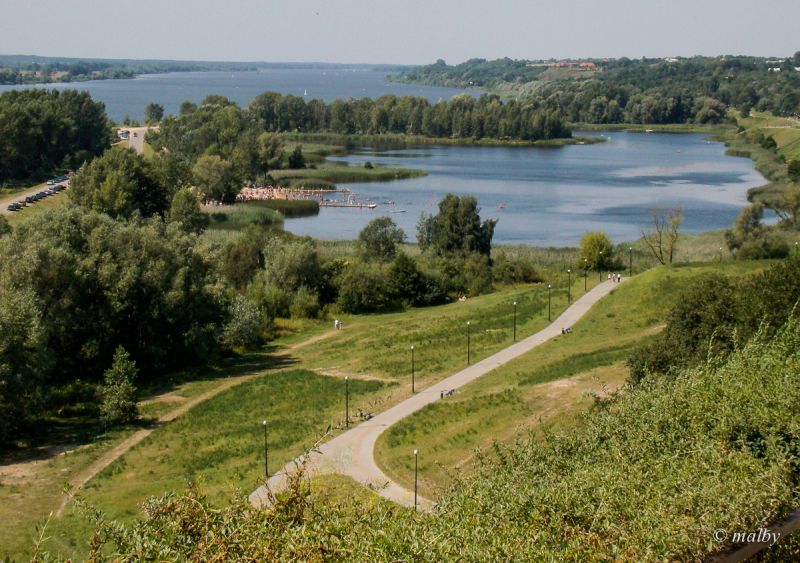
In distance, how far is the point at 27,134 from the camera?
91.0m

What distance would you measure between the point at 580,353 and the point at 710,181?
69.7 metres

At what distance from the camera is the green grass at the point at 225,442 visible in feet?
81.1

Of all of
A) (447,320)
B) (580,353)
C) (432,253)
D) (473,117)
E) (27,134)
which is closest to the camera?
(580,353)

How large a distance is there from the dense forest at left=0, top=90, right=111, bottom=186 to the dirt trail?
56.2 metres

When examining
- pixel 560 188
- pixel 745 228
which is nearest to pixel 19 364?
pixel 745 228

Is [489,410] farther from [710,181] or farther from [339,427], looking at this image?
[710,181]

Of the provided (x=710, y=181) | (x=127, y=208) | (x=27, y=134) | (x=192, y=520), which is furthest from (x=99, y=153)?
(x=192, y=520)

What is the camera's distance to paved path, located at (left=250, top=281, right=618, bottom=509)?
22.2 m

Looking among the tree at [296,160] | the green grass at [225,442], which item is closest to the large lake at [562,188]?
the tree at [296,160]

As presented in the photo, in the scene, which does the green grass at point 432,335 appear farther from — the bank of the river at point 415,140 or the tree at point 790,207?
the bank of the river at point 415,140

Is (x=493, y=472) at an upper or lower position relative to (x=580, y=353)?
upper

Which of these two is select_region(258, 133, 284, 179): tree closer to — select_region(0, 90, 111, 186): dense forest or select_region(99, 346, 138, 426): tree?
select_region(0, 90, 111, 186): dense forest

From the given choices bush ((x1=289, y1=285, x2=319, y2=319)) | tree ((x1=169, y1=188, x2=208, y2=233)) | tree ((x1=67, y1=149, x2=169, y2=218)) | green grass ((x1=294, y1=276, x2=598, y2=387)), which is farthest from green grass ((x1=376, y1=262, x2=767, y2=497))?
tree ((x1=67, y1=149, x2=169, y2=218))

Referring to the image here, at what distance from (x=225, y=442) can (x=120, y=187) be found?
42639mm
